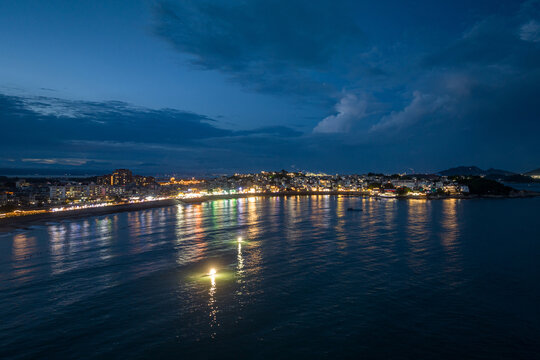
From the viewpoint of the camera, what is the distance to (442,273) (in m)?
17.3

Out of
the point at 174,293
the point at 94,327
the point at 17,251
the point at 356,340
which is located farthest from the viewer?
the point at 17,251

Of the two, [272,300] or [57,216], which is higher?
[57,216]

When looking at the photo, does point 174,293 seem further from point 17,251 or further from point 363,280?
point 17,251

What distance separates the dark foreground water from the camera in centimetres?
981

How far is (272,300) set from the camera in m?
13.4

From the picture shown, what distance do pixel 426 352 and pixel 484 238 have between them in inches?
978

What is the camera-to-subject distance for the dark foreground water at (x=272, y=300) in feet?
32.2

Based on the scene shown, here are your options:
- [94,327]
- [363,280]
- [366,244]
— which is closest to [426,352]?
[363,280]

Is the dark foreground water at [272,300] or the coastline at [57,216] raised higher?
the coastline at [57,216]

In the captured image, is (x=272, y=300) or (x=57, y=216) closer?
(x=272, y=300)

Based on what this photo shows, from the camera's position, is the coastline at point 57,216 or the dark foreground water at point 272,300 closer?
the dark foreground water at point 272,300

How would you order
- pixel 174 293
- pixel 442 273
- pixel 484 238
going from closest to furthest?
pixel 174 293 < pixel 442 273 < pixel 484 238

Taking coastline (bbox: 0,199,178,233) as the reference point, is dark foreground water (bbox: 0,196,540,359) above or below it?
below

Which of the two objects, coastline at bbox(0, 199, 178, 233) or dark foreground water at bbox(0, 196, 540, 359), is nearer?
dark foreground water at bbox(0, 196, 540, 359)
